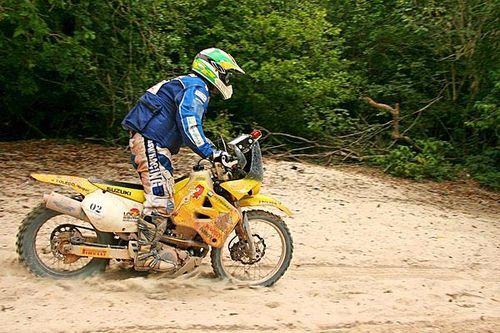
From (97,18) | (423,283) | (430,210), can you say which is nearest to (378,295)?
(423,283)

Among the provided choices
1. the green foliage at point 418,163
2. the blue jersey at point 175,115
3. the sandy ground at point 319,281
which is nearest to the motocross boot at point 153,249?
the sandy ground at point 319,281

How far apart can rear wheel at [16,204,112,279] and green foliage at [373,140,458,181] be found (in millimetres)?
7181

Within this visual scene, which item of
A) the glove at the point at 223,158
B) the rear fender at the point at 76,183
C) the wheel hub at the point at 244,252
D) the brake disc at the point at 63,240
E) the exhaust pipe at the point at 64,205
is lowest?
the wheel hub at the point at 244,252

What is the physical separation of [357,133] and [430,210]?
156 inches

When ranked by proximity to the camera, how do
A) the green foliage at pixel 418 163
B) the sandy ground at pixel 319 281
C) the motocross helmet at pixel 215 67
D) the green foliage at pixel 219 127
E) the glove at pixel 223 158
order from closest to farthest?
the sandy ground at pixel 319 281 → the glove at pixel 223 158 → the motocross helmet at pixel 215 67 → the green foliage at pixel 219 127 → the green foliage at pixel 418 163

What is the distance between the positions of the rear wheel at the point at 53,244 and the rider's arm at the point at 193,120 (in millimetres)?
1069

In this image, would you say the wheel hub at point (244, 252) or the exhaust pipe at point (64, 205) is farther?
the wheel hub at point (244, 252)

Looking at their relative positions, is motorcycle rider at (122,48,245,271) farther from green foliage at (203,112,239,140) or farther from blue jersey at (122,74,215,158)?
green foliage at (203,112,239,140)

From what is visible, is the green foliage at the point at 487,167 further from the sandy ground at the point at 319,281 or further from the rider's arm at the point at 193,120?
the rider's arm at the point at 193,120

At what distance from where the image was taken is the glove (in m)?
5.65

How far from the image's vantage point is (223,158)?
567cm

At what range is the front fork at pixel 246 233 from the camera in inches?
235

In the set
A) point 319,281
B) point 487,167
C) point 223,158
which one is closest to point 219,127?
point 487,167

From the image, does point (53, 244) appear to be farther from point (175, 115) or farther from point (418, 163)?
point (418, 163)
